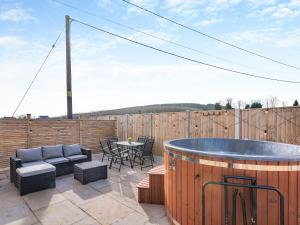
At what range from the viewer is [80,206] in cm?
335

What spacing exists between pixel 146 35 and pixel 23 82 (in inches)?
214

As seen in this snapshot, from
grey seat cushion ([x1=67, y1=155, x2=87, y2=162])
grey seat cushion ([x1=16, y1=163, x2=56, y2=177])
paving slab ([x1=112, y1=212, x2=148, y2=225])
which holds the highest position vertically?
grey seat cushion ([x1=16, y1=163, x2=56, y2=177])

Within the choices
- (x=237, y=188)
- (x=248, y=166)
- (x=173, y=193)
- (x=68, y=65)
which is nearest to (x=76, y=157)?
(x=68, y=65)

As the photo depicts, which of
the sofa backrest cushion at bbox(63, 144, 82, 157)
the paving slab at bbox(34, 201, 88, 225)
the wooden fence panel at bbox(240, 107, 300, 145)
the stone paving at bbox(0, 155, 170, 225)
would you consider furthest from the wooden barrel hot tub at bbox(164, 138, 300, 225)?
the sofa backrest cushion at bbox(63, 144, 82, 157)

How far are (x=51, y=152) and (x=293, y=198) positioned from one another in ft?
18.1

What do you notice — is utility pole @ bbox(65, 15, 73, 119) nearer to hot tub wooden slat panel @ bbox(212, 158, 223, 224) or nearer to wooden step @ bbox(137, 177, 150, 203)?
wooden step @ bbox(137, 177, 150, 203)

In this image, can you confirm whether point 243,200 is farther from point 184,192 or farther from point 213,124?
point 213,124

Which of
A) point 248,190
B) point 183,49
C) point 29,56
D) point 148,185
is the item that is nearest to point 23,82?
point 29,56

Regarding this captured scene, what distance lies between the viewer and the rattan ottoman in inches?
173

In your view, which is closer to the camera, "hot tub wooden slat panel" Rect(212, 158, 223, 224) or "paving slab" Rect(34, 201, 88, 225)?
"hot tub wooden slat panel" Rect(212, 158, 223, 224)

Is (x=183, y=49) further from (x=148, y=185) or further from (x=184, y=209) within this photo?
(x=184, y=209)

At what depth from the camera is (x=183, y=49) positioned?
6.38 m

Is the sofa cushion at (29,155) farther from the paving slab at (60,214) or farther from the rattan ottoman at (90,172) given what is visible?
the paving slab at (60,214)

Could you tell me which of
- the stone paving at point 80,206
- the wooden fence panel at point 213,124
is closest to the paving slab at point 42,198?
the stone paving at point 80,206
